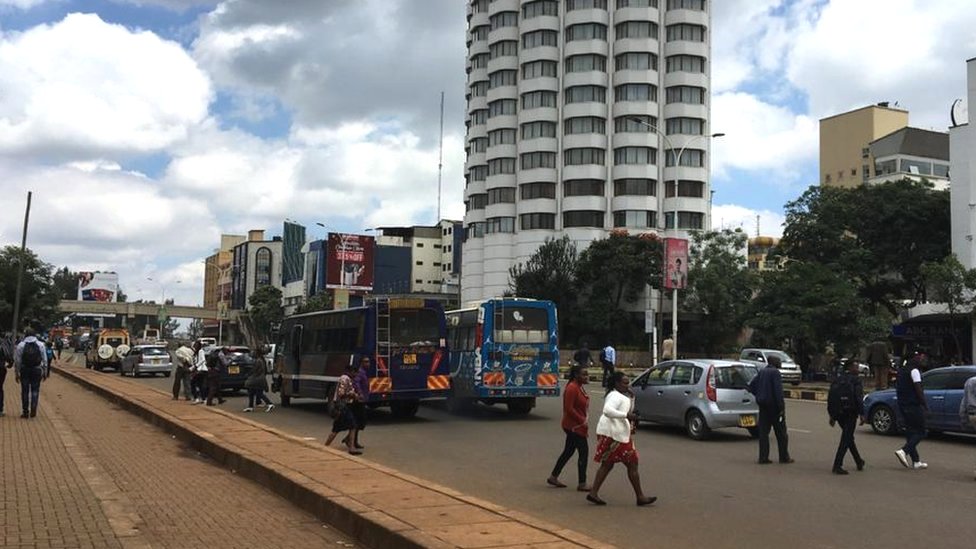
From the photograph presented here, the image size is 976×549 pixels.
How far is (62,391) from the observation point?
27.7m

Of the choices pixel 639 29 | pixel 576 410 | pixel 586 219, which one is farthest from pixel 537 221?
pixel 576 410

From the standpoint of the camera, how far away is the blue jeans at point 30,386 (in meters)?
16.7

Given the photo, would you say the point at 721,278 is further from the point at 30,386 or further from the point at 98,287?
the point at 98,287

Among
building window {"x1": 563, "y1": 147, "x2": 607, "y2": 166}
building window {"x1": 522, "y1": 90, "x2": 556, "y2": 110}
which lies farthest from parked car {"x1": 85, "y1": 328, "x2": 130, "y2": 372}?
building window {"x1": 522, "y1": 90, "x2": 556, "y2": 110}

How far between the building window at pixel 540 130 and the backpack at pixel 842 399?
70.6m

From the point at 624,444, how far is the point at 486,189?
253 feet

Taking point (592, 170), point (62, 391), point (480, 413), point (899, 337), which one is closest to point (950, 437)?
point (480, 413)

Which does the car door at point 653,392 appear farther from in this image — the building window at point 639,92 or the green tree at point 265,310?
the green tree at point 265,310

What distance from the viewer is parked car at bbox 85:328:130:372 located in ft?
152

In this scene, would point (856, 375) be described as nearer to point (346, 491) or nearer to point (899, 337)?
point (346, 491)

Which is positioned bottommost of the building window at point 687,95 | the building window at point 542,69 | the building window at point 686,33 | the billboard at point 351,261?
the billboard at point 351,261

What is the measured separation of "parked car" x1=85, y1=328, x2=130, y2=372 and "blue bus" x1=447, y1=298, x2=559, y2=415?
3011 centimetres

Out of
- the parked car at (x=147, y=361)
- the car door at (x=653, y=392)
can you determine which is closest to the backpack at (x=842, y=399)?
the car door at (x=653, y=392)

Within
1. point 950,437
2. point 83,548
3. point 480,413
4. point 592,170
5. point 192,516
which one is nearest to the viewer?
point 83,548
